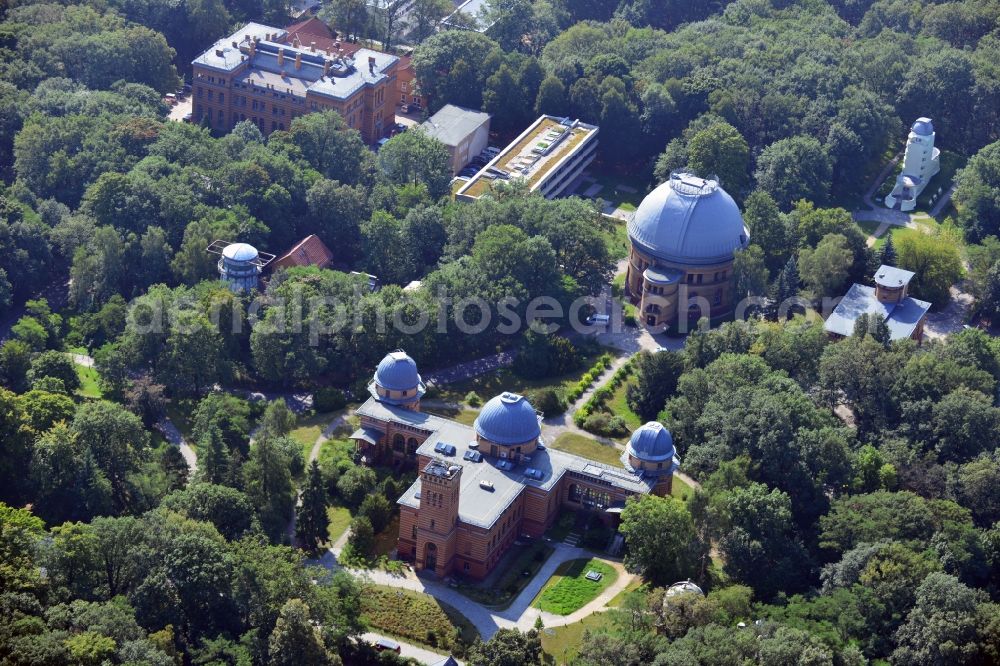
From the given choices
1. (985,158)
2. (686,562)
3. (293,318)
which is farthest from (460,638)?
(985,158)

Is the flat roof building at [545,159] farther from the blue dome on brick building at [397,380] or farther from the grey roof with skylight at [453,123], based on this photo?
the blue dome on brick building at [397,380]

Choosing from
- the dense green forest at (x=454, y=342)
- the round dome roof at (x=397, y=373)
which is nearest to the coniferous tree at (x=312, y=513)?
the dense green forest at (x=454, y=342)

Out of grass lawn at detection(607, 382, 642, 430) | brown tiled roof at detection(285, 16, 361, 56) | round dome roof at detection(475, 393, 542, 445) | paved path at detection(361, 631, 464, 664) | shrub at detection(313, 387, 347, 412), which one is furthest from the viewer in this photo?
brown tiled roof at detection(285, 16, 361, 56)

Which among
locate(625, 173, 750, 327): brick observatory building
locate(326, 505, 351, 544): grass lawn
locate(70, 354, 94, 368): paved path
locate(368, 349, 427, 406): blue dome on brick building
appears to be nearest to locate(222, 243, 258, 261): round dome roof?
locate(70, 354, 94, 368): paved path

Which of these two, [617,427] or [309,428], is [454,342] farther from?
[617,427]

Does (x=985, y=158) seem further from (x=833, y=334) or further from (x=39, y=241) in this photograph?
(x=39, y=241)

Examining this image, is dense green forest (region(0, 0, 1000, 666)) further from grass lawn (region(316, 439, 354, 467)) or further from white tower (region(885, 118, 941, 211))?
white tower (region(885, 118, 941, 211))
